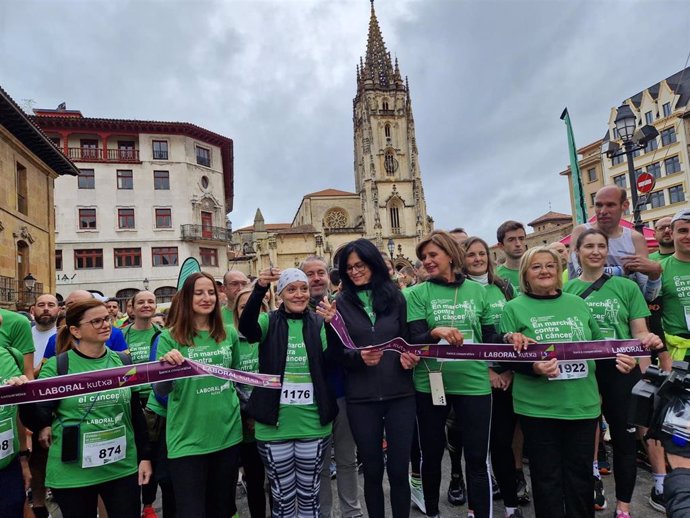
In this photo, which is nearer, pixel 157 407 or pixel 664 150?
pixel 157 407

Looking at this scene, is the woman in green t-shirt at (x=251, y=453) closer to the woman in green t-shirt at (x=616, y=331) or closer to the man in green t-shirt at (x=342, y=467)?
the man in green t-shirt at (x=342, y=467)

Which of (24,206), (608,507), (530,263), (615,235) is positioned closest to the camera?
(530,263)

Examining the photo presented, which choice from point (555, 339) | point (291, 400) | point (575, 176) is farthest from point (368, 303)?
point (575, 176)

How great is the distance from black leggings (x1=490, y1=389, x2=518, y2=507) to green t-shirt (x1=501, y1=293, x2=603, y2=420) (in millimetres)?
653

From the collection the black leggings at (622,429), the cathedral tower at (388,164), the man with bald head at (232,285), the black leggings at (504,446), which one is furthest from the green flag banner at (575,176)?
the cathedral tower at (388,164)

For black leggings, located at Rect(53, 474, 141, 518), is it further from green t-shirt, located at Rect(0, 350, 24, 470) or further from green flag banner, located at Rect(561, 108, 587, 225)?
green flag banner, located at Rect(561, 108, 587, 225)

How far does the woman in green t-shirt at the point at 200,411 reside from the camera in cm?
318

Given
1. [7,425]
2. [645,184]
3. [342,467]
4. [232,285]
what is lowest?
[342,467]

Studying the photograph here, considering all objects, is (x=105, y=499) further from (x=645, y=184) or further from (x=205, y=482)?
(x=645, y=184)

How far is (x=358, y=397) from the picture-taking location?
3400 millimetres

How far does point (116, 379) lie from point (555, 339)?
346cm

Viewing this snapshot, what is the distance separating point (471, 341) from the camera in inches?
147

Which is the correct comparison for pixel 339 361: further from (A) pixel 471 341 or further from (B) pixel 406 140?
(B) pixel 406 140

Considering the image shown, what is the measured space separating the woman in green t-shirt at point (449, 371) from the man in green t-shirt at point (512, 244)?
5.43 feet
